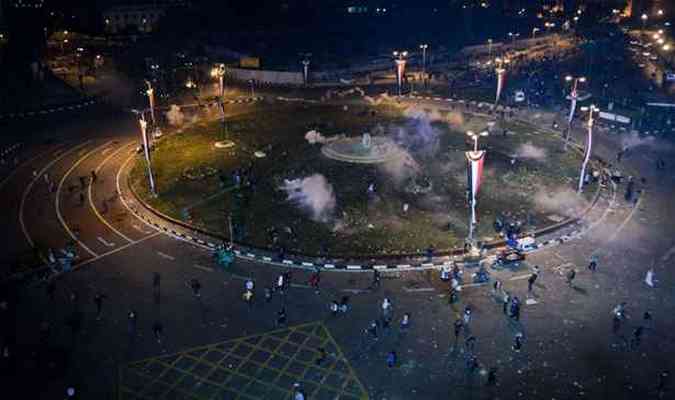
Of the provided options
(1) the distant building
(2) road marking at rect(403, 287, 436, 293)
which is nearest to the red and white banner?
(2) road marking at rect(403, 287, 436, 293)

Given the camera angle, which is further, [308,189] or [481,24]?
[481,24]

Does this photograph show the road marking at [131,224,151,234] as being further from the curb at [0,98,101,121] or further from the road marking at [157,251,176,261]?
the curb at [0,98,101,121]

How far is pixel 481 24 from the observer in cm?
16600

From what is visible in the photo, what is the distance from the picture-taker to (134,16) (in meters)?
152

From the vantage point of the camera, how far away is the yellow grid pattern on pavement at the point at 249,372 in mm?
30062

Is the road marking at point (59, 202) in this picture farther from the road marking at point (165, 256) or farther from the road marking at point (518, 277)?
the road marking at point (518, 277)

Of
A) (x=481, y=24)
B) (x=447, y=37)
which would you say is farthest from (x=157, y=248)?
(x=481, y=24)

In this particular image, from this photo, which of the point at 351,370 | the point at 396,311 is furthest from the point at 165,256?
the point at 351,370

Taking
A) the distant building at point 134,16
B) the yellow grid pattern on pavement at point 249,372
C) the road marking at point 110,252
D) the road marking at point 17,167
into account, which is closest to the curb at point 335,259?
the road marking at point 110,252

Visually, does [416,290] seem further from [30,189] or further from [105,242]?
[30,189]

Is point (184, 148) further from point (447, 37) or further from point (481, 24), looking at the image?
point (481, 24)

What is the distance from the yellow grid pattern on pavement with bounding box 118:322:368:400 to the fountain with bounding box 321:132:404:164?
104ft

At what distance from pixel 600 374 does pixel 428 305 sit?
10.9 meters

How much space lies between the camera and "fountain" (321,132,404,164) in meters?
63.5
